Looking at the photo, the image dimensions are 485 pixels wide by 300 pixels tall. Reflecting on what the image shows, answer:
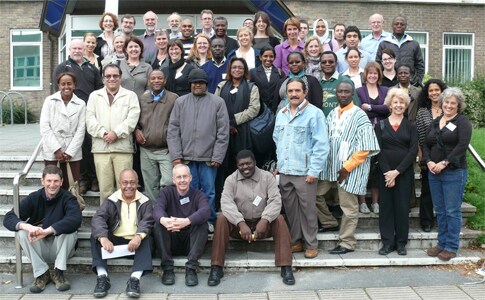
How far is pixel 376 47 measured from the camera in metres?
8.21

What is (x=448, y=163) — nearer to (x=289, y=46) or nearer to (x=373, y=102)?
(x=373, y=102)

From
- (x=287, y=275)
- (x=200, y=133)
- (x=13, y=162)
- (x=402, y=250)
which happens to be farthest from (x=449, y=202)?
(x=13, y=162)

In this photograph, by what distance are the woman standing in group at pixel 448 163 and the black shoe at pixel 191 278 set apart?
106 inches

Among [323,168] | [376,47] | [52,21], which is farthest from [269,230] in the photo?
[52,21]

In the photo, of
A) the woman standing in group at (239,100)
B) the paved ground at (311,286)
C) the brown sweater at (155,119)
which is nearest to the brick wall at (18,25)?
the brown sweater at (155,119)

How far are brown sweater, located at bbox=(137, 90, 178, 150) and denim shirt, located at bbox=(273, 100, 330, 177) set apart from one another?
142cm

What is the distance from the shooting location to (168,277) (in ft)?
18.1

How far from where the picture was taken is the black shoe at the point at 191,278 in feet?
17.8

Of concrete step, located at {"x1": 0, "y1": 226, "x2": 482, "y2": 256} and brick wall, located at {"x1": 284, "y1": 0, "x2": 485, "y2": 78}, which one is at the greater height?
brick wall, located at {"x1": 284, "y1": 0, "x2": 485, "y2": 78}

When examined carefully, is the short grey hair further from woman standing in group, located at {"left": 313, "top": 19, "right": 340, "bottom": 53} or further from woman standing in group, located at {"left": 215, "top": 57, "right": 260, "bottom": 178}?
woman standing in group, located at {"left": 313, "top": 19, "right": 340, "bottom": 53}

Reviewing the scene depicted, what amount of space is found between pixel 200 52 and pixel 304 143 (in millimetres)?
2087

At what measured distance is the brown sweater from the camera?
20.3 feet

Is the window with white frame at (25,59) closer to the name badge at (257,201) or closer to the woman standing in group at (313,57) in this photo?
the woman standing in group at (313,57)

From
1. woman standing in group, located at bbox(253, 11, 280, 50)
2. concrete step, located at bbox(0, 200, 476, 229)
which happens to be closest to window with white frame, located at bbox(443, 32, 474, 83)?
woman standing in group, located at bbox(253, 11, 280, 50)
